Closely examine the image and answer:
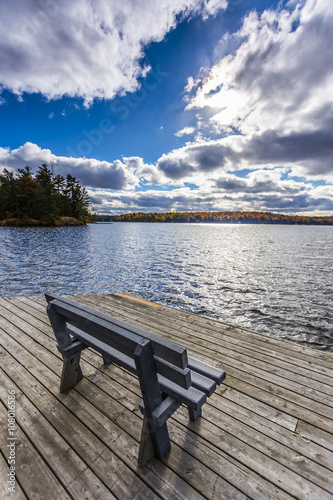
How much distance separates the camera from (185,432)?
2.26m

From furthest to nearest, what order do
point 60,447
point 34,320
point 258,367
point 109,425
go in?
point 34,320 → point 258,367 → point 109,425 → point 60,447

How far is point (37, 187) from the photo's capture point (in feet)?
209

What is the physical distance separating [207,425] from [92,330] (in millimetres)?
1667

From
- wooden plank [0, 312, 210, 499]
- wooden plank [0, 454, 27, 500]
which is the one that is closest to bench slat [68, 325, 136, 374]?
wooden plank [0, 312, 210, 499]

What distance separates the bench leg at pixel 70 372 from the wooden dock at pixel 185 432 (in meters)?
0.10

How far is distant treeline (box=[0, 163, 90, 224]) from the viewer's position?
57.3 meters

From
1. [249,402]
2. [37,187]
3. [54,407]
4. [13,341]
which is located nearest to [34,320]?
[13,341]

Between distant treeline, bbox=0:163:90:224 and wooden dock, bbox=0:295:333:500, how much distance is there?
64.5m

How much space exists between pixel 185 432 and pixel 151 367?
47.7 inches

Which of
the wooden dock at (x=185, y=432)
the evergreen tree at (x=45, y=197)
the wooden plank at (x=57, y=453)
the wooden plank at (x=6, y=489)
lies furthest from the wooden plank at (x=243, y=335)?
the evergreen tree at (x=45, y=197)

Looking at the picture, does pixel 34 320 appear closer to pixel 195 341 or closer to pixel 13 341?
pixel 13 341

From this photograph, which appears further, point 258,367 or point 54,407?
point 258,367

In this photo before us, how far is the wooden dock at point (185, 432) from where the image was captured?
1800mm

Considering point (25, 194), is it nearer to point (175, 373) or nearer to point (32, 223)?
point (32, 223)
